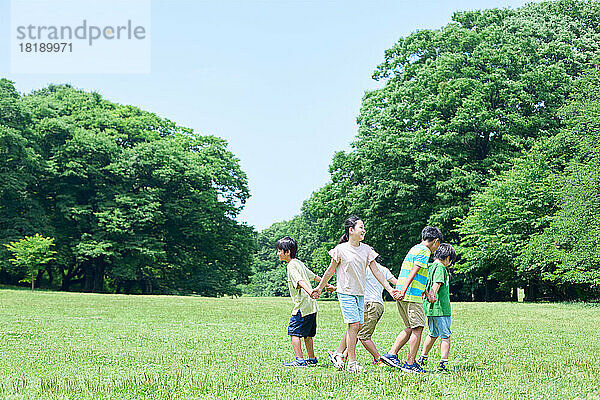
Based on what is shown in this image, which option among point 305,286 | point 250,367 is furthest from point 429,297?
point 250,367

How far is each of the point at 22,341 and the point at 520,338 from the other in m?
9.71

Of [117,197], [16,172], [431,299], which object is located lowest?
[431,299]

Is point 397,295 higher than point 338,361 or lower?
higher

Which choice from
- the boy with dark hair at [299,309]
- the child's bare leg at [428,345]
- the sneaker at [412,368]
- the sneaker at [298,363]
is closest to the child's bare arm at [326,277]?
the boy with dark hair at [299,309]

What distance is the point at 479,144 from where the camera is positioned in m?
36.1

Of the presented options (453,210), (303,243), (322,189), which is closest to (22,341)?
(453,210)

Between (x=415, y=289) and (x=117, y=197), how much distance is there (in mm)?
38714

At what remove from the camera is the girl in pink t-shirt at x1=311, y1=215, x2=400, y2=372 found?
7.70 m

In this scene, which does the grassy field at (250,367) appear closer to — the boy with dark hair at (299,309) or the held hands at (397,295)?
the boy with dark hair at (299,309)

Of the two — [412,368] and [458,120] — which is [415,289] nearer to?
[412,368]

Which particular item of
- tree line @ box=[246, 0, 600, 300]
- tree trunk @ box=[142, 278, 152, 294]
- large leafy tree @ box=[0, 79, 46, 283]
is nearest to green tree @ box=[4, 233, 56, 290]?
large leafy tree @ box=[0, 79, 46, 283]

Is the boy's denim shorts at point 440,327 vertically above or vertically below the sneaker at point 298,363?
above

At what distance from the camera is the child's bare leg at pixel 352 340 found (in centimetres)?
757

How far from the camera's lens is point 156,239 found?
46.4 m
